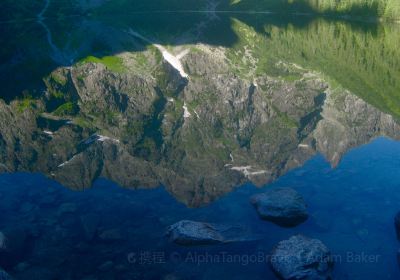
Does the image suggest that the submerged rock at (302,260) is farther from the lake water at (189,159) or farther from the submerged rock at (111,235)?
the submerged rock at (111,235)

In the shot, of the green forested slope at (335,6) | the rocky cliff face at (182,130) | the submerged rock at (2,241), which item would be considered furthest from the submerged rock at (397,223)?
the green forested slope at (335,6)

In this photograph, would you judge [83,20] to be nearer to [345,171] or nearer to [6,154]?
[6,154]

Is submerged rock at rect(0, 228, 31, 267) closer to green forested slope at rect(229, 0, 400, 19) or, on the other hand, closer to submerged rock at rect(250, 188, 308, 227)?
submerged rock at rect(250, 188, 308, 227)

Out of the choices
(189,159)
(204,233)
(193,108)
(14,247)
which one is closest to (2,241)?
(14,247)

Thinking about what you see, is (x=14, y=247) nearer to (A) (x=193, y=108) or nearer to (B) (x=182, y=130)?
(B) (x=182, y=130)

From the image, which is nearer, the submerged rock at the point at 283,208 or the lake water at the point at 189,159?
the lake water at the point at 189,159

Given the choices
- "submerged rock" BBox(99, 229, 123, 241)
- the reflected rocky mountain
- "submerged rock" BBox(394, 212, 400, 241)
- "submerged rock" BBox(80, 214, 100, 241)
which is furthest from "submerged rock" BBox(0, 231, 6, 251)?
"submerged rock" BBox(394, 212, 400, 241)

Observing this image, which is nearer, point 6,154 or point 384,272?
point 384,272

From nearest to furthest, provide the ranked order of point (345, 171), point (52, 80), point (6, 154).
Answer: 1. point (345, 171)
2. point (6, 154)
3. point (52, 80)

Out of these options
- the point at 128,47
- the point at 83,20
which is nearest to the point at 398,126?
the point at 128,47
